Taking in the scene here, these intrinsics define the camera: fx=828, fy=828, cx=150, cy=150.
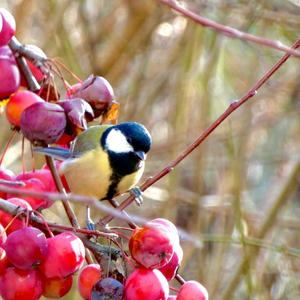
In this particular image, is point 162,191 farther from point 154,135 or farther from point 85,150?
point 85,150

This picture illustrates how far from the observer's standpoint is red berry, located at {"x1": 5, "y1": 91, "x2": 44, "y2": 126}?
3.33 feet

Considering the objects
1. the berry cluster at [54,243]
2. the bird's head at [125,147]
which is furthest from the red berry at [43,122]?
the bird's head at [125,147]

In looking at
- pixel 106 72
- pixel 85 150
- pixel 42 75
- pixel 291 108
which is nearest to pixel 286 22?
pixel 291 108

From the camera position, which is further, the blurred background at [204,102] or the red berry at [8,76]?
the blurred background at [204,102]

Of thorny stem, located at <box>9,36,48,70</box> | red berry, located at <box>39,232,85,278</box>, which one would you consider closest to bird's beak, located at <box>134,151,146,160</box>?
thorny stem, located at <box>9,36,48,70</box>

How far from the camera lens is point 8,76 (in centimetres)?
101

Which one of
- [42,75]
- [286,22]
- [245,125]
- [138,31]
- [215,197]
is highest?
[42,75]

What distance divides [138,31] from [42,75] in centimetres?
135

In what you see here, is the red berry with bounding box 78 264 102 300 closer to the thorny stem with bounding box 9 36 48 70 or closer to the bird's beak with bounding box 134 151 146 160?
the thorny stem with bounding box 9 36 48 70

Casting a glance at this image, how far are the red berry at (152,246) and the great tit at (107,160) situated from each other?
1.21 feet

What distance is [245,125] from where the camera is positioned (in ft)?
8.05

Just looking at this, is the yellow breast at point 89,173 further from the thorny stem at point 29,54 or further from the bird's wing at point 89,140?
the thorny stem at point 29,54

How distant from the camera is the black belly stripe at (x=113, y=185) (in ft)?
4.41

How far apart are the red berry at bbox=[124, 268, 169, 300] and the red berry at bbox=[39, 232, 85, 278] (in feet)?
0.21
